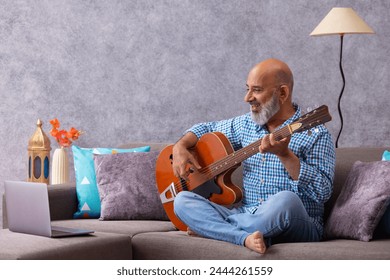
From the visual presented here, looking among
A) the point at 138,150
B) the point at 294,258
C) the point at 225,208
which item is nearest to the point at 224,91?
the point at 138,150

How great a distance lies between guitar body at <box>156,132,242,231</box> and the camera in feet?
11.0

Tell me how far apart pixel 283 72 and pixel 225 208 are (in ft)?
2.10

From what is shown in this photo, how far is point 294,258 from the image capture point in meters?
2.81

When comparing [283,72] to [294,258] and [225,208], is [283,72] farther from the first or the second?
[294,258]

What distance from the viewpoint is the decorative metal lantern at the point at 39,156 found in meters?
4.55

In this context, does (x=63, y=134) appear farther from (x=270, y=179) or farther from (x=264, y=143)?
(x=264, y=143)

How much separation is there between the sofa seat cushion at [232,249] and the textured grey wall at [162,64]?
62.3 inches

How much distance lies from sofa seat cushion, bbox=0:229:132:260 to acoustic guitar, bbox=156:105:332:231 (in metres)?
0.41

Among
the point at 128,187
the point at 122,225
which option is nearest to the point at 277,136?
the point at 122,225

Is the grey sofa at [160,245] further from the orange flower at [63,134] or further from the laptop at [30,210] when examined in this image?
the orange flower at [63,134]

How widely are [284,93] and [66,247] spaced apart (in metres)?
1.14

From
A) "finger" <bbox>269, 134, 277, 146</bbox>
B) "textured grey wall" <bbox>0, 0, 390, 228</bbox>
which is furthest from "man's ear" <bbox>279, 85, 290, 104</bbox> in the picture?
"textured grey wall" <bbox>0, 0, 390, 228</bbox>

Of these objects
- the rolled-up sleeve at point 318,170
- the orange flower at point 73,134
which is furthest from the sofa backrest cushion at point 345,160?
the orange flower at point 73,134

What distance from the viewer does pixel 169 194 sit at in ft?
11.8
